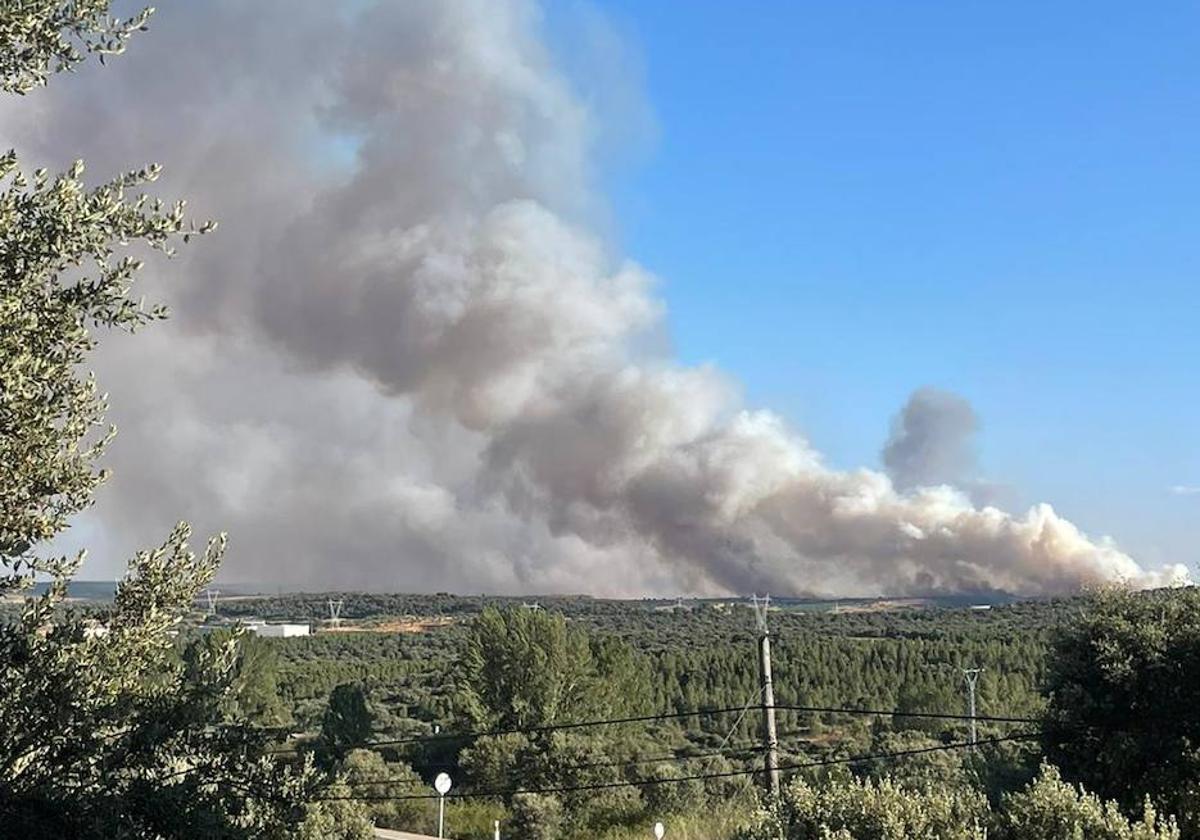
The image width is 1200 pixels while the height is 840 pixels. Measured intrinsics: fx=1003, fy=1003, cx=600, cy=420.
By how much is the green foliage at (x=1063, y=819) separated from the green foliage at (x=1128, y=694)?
35.7 ft

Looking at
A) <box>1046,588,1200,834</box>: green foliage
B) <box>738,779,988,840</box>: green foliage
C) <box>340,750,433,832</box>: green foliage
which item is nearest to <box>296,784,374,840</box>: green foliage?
<box>738,779,988,840</box>: green foliage

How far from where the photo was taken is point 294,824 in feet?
30.0

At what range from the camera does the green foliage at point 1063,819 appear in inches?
485

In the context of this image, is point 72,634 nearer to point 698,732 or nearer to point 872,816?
point 872,816

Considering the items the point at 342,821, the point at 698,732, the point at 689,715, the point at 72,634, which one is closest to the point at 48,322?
the point at 72,634

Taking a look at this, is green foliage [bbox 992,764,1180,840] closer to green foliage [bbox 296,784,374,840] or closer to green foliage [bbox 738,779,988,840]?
green foliage [bbox 738,779,988,840]

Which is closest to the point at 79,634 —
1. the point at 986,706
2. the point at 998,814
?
the point at 998,814

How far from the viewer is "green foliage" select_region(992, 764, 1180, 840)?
40.4ft

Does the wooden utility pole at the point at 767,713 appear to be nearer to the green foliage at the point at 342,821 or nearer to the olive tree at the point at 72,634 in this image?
the green foliage at the point at 342,821

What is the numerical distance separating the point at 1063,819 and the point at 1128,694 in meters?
13.8

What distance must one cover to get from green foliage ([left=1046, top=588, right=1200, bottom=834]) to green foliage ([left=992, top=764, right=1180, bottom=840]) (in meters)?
10.9

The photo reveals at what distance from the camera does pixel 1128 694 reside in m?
24.8

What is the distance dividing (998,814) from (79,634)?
39.3 feet

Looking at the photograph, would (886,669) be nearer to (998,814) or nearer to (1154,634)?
(1154,634)
